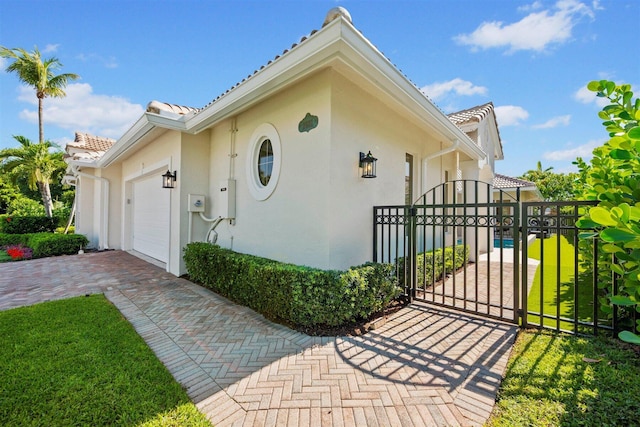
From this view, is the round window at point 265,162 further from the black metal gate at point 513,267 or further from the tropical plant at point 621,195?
the tropical plant at point 621,195

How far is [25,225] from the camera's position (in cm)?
1669

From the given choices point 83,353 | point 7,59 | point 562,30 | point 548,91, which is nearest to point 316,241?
point 83,353

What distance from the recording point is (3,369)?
325 cm

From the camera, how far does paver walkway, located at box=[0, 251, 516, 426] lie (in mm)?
2627


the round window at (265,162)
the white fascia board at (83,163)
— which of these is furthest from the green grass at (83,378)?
the white fascia board at (83,163)

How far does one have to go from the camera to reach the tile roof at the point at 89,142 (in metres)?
14.7

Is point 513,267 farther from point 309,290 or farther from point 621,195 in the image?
point 309,290

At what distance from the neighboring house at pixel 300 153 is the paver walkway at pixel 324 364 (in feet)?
5.28

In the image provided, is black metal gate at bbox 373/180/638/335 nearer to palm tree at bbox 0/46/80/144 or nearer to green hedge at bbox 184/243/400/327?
green hedge at bbox 184/243/400/327

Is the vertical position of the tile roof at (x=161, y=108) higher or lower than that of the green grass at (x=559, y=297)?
higher

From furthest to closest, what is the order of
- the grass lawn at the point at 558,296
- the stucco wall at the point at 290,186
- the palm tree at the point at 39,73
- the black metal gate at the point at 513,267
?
the palm tree at the point at 39,73, the stucco wall at the point at 290,186, the grass lawn at the point at 558,296, the black metal gate at the point at 513,267

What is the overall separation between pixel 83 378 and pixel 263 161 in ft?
16.7

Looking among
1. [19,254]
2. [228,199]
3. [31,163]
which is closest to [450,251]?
[228,199]

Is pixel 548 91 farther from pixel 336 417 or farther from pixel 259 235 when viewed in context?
pixel 336 417
